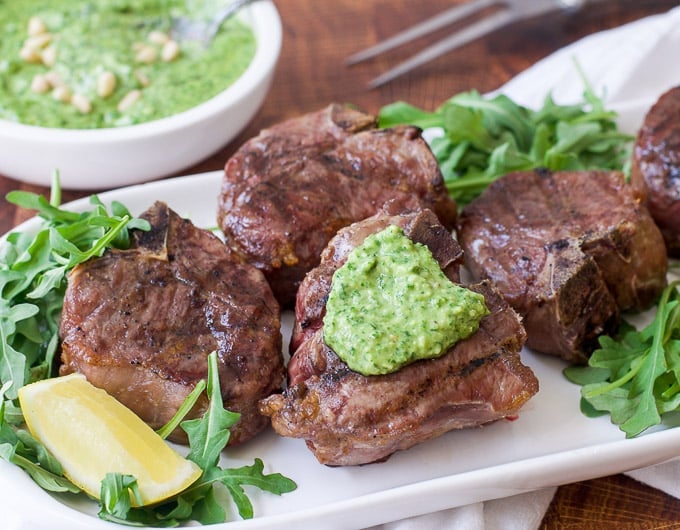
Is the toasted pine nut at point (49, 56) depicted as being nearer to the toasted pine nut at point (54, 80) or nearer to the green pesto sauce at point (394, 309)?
the toasted pine nut at point (54, 80)

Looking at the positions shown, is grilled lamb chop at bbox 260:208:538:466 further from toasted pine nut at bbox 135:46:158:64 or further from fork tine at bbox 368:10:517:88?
fork tine at bbox 368:10:517:88

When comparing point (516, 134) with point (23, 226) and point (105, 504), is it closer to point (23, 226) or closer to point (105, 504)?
point (23, 226)

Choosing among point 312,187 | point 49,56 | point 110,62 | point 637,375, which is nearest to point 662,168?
point 637,375

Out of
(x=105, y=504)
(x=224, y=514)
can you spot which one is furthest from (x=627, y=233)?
(x=105, y=504)

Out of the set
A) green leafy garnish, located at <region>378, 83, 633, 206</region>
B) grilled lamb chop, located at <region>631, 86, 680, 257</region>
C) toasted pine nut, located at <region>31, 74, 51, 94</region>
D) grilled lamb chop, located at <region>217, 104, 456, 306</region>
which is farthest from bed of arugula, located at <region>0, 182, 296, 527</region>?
grilled lamb chop, located at <region>631, 86, 680, 257</region>

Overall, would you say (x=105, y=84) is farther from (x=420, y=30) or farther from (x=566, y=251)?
(x=566, y=251)

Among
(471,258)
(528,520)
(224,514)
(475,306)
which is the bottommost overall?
(528,520)

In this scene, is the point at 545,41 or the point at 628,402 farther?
the point at 545,41
